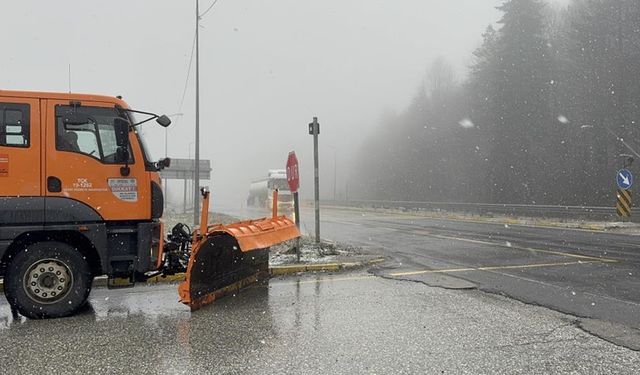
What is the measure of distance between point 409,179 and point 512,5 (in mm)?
26870

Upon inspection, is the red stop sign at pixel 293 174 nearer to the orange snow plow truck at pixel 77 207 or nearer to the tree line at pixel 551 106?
the orange snow plow truck at pixel 77 207

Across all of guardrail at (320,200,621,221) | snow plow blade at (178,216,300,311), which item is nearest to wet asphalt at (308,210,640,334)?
snow plow blade at (178,216,300,311)

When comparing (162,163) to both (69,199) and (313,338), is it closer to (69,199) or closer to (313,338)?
(69,199)

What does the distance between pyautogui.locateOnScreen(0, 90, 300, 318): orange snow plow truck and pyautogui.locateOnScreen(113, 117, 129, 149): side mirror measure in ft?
0.04

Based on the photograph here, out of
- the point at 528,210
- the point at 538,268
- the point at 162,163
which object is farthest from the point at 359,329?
the point at 528,210

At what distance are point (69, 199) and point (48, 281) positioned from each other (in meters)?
1.05

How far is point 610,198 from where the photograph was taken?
35.9 m

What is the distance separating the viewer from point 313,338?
5.33 meters

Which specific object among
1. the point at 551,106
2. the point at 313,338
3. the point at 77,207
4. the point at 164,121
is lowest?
the point at 313,338

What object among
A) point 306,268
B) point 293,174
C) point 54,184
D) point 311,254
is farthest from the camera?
point 311,254

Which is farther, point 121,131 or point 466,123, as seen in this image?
point 466,123

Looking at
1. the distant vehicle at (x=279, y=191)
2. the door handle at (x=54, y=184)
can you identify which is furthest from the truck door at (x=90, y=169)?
the distant vehicle at (x=279, y=191)

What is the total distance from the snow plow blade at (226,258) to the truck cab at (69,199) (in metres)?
0.67

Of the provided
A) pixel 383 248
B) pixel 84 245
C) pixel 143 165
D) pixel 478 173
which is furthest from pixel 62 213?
pixel 478 173
